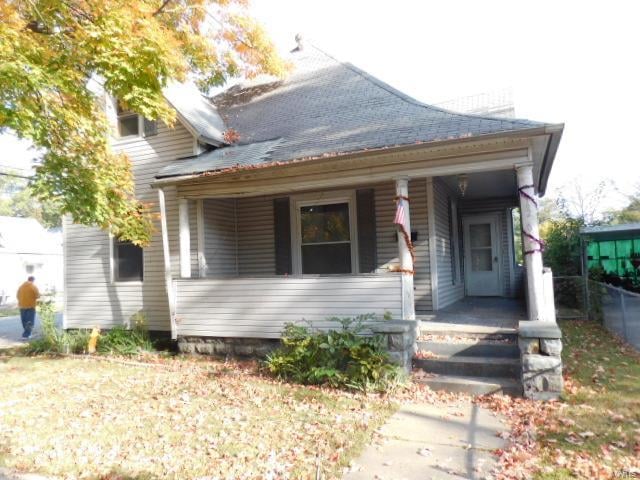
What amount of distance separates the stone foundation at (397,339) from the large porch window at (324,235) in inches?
107

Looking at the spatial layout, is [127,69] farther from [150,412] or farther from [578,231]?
[578,231]

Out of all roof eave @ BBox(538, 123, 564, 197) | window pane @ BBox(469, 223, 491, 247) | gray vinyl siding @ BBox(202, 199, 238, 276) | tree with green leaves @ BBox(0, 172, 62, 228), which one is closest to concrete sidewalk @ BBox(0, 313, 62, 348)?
gray vinyl siding @ BBox(202, 199, 238, 276)

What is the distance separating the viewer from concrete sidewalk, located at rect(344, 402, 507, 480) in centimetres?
323

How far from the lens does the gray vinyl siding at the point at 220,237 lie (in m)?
8.32

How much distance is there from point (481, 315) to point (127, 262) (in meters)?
7.13

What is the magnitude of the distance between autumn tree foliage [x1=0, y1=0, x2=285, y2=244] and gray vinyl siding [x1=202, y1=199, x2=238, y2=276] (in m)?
1.55

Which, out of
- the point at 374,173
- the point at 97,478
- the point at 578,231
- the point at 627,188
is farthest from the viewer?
the point at 627,188

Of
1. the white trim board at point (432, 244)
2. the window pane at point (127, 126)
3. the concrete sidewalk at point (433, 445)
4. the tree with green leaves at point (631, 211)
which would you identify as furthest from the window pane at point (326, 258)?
the tree with green leaves at point (631, 211)

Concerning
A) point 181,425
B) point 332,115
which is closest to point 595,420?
point 181,425

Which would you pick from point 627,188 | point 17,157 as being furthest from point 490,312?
point 627,188

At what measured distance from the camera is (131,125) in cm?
924

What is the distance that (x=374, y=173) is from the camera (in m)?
6.41

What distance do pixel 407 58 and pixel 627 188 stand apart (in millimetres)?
26070

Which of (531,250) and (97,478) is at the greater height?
(531,250)
